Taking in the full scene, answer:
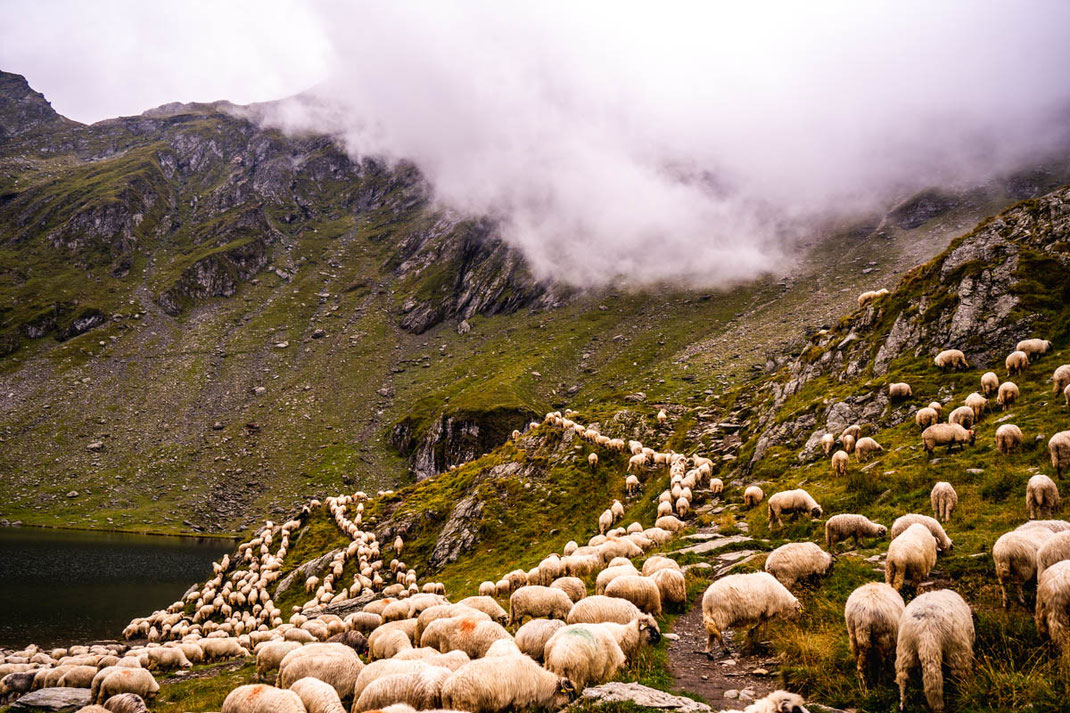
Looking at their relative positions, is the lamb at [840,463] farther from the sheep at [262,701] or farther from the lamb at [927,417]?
the sheep at [262,701]

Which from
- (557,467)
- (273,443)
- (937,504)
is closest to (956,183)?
(557,467)

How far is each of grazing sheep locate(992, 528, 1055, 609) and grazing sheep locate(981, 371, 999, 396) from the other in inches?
807

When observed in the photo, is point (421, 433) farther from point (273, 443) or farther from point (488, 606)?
point (488, 606)

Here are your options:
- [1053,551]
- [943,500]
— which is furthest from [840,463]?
[1053,551]

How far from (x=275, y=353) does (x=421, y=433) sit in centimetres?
8533

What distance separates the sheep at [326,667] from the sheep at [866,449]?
950 inches

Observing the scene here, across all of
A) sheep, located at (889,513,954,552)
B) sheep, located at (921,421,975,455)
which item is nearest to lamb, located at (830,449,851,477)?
sheep, located at (921,421,975,455)

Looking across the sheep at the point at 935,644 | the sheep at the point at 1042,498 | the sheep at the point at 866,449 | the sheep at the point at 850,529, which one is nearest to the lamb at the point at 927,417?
the sheep at the point at 866,449

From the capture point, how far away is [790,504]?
2055 centimetres

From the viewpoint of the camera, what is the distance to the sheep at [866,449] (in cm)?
2458

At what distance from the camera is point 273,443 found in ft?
470

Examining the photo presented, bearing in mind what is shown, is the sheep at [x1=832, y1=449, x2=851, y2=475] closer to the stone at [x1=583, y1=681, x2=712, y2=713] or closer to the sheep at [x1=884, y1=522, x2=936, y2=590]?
the sheep at [x1=884, y1=522, x2=936, y2=590]

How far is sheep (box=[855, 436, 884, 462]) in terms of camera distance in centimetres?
2458

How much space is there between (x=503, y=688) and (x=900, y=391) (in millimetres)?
29965
